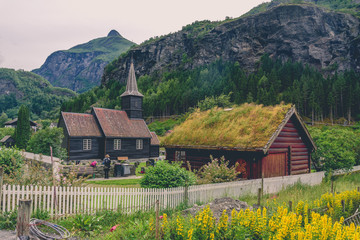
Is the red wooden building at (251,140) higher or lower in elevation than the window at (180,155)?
higher

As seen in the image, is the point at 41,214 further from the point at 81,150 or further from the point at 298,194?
the point at 81,150

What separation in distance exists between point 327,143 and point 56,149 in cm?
2684

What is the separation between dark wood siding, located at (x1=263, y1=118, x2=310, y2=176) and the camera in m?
17.4

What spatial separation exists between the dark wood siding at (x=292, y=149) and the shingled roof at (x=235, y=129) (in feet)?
2.59

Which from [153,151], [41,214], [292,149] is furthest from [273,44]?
[41,214]

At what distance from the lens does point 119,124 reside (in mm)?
37969

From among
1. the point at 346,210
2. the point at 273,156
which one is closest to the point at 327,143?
the point at 273,156

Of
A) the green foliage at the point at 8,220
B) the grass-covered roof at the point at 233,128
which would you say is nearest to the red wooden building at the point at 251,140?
the grass-covered roof at the point at 233,128

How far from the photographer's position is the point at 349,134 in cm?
2272

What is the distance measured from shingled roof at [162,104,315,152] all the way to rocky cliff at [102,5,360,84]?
4463 inches

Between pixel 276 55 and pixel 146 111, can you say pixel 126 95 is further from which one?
pixel 276 55

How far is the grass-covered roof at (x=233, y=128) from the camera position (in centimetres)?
1622

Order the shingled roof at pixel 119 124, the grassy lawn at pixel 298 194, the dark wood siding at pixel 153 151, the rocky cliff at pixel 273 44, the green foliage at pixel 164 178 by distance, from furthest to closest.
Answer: the rocky cliff at pixel 273 44 < the dark wood siding at pixel 153 151 < the shingled roof at pixel 119 124 < the grassy lawn at pixel 298 194 < the green foliage at pixel 164 178

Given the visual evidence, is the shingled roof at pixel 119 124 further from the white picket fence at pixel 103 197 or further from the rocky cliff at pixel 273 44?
the rocky cliff at pixel 273 44
